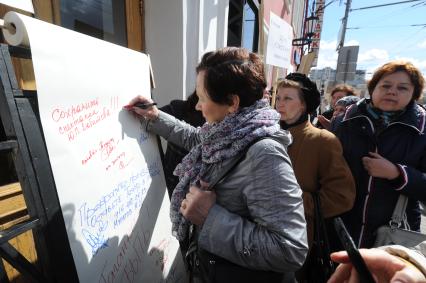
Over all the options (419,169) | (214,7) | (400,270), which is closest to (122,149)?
(400,270)

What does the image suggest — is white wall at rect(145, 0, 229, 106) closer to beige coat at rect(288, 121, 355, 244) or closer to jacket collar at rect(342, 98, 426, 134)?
beige coat at rect(288, 121, 355, 244)

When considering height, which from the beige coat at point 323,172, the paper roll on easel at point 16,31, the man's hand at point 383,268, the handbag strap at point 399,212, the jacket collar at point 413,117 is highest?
the paper roll on easel at point 16,31

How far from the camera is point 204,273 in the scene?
104 cm

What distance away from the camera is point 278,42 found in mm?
2887

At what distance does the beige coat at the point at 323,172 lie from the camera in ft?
5.02

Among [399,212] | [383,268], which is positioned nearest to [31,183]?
[383,268]

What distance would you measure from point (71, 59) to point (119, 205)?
0.56 m

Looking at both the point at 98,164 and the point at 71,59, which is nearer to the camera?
the point at 71,59

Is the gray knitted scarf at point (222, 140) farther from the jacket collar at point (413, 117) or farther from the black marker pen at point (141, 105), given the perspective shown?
the jacket collar at point (413, 117)

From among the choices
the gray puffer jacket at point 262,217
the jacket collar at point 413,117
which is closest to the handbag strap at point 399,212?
the jacket collar at point 413,117

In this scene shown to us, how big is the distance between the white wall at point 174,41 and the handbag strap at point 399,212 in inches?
68.3

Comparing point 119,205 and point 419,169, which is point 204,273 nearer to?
point 119,205

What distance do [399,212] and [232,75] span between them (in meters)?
1.35

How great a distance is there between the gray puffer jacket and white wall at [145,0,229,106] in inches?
61.2
